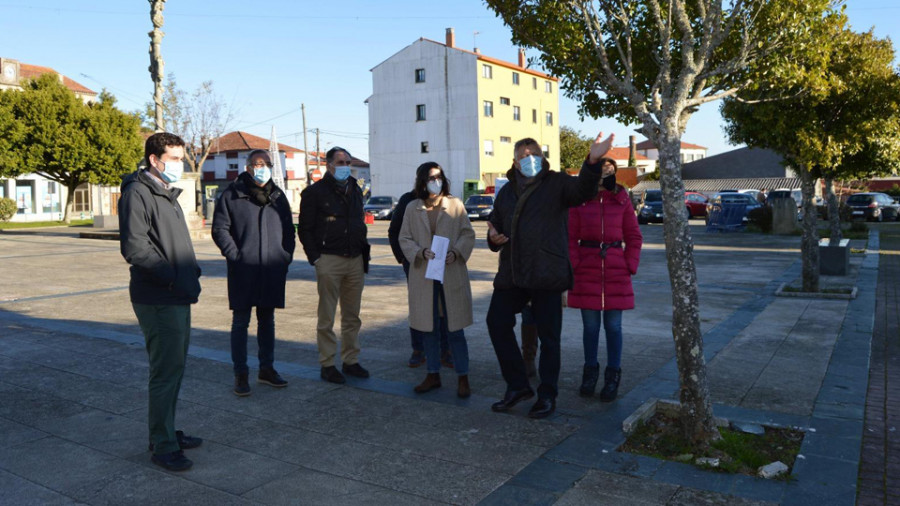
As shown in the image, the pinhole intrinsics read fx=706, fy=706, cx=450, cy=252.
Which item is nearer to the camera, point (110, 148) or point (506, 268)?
point (506, 268)

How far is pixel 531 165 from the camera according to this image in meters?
4.67

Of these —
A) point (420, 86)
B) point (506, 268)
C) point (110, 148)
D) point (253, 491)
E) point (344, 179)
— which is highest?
point (420, 86)

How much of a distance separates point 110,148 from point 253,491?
40.9 metres

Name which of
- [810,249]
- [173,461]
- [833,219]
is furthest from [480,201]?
[173,461]

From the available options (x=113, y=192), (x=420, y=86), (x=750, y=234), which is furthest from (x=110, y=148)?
(x=750, y=234)

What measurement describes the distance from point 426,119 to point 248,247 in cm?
4918

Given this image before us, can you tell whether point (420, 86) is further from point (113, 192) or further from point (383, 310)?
point (383, 310)

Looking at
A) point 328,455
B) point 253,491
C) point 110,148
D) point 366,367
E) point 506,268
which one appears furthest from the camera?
point 110,148

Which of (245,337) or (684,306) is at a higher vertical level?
(684,306)

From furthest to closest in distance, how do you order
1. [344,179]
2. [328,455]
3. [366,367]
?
[366,367]
[344,179]
[328,455]

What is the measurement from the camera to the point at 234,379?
225 inches

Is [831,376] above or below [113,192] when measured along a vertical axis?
below

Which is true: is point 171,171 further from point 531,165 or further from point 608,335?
point 608,335

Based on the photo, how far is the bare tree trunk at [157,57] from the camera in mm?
19516
